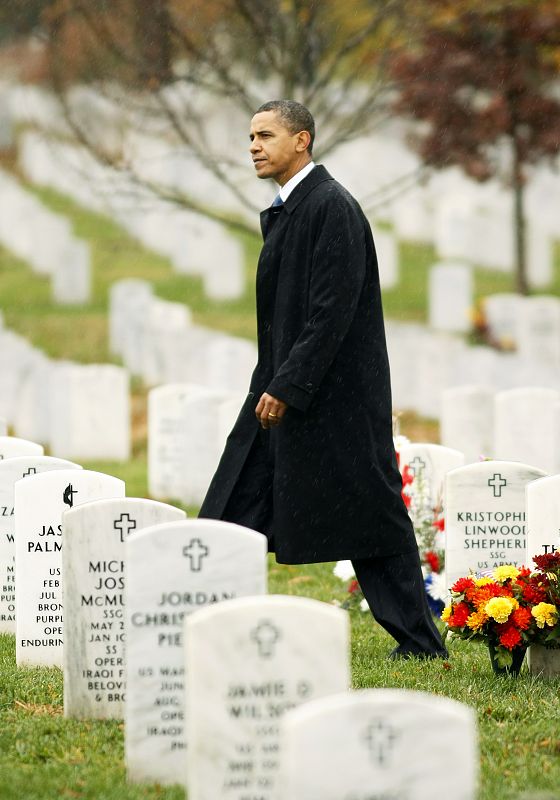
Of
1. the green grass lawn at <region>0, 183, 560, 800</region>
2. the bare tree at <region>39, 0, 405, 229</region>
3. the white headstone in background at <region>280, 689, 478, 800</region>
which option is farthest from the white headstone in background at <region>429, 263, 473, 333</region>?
the white headstone in background at <region>280, 689, 478, 800</region>

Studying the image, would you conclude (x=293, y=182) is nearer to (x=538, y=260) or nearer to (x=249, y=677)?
(x=249, y=677)

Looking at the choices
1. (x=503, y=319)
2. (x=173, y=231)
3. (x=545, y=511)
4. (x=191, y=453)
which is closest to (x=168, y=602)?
(x=545, y=511)

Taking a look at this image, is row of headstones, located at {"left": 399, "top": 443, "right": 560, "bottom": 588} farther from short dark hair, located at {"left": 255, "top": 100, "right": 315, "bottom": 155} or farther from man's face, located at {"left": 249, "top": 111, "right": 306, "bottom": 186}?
short dark hair, located at {"left": 255, "top": 100, "right": 315, "bottom": 155}

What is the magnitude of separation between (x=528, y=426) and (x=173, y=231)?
1603cm

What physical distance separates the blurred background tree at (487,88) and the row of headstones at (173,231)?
10.8 feet

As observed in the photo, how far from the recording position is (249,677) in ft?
14.0

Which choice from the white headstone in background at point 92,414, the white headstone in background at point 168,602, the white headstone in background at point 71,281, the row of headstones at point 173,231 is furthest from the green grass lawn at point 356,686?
the white headstone in background at point 71,281

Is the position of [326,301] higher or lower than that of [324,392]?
higher

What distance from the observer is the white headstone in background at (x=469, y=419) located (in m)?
13.5

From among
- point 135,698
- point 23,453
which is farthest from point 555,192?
point 135,698

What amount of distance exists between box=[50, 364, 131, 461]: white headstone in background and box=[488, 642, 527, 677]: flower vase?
359 inches

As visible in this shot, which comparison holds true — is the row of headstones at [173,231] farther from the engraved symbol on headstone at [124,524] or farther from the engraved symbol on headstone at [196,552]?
the engraved symbol on headstone at [196,552]

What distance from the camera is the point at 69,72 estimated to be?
1678 cm

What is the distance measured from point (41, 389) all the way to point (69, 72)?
3596 millimetres
